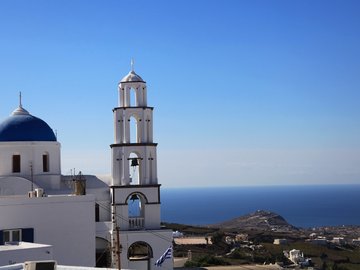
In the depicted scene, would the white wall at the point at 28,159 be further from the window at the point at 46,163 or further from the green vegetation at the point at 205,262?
the green vegetation at the point at 205,262

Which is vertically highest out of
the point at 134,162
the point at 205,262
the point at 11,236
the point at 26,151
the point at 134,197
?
the point at 26,151

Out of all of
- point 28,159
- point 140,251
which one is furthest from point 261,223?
point 28,159

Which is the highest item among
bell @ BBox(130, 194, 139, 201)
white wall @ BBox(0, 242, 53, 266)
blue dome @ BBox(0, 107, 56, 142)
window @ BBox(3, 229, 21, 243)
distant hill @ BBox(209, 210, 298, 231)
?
blue dome @ BBox(0, 107, 56, 142)

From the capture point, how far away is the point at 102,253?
2648 cm

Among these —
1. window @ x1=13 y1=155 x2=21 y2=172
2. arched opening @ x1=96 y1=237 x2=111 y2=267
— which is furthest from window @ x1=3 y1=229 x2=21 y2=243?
window @ x1=13 y1=155 x2=21 y2=172

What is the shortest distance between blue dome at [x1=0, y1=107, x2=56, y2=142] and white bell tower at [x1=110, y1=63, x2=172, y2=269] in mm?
3024

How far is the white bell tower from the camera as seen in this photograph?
26.2 meters

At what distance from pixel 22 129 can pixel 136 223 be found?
605 cm

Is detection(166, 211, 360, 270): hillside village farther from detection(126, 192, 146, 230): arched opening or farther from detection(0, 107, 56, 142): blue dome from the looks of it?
detection(0, 107, 56, 142): blue dome

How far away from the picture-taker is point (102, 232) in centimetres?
Answer: 2627

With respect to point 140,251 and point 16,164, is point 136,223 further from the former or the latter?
point 16,164

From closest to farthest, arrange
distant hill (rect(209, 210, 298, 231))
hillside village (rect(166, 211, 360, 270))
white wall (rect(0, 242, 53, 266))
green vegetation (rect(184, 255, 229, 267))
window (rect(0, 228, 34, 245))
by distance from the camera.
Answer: white wall (rect(0, 242, 53, 266)), window (rect(0, 228, 34, 245)), green vegetation (rect(184, 255, 229, 267)), hillside village (rect(166, 211, 360, 270)), distant hill (rect(209, 210, 298, 231))

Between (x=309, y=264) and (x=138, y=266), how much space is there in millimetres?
11961

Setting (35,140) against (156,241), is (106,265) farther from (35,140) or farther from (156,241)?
(35,140)
